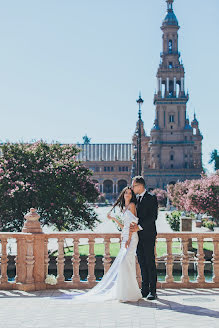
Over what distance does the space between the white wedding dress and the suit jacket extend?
159mm

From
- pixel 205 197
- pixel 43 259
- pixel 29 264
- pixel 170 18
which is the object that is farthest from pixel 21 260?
pixel 170 18

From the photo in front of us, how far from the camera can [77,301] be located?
795 cm

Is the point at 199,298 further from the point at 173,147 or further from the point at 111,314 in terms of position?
the point at 173,147

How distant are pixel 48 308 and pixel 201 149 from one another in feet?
353

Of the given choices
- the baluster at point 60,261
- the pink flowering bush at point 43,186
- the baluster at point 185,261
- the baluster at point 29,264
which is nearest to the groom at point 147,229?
the baluster at point 185,261

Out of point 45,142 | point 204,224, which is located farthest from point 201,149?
point 45,142

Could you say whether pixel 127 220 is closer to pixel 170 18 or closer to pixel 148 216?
pixel 148 216

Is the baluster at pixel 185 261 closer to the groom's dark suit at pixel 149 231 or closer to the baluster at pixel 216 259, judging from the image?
the baluster at pixel 216 259

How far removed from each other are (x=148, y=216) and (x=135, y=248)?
23.5 inches

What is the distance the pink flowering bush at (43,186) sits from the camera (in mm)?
20000

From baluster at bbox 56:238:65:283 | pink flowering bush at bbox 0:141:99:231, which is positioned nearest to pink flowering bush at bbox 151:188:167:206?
pink flowering bush at bbox 0:141:99:231

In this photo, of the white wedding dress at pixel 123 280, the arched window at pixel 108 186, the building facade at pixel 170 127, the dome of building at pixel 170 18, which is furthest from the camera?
the arched window at pixel 108 186

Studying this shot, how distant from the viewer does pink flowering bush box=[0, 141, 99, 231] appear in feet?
65.6

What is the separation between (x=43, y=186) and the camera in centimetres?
2036
